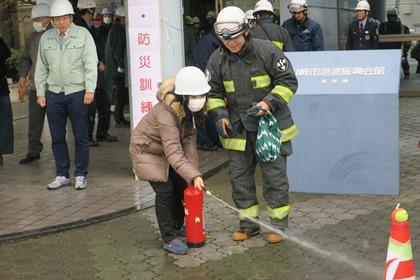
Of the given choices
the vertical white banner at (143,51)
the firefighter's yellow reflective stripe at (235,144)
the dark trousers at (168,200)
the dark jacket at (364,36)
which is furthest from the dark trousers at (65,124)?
the dark jacket at (364,36)

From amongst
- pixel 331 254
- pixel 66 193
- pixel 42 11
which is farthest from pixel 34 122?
pixel 331 254

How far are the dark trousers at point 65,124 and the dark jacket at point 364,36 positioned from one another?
17.5 ft

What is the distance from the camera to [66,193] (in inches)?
289

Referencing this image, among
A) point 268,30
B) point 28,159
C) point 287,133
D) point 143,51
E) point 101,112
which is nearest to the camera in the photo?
point 287,133

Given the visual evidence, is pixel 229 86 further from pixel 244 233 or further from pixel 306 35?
pixel 306 35

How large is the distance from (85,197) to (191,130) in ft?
7.44

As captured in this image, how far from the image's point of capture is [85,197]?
713 cm

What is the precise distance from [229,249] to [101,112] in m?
5.40

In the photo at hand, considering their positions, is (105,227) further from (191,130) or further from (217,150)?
(217,150)

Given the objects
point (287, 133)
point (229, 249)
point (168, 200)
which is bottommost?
point (229, 249)

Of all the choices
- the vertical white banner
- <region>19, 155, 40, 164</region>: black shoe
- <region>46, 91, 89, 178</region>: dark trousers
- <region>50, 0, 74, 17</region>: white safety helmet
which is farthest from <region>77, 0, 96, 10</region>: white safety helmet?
<region>46, 91, 89, 178</region>: dark trousers

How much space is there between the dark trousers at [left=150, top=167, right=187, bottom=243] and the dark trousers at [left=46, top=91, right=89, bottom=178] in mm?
2151

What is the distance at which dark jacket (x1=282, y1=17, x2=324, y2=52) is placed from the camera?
8.62 meters

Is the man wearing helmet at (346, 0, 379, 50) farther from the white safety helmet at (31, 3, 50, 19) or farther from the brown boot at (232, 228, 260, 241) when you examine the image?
the brown boot at (232, 228, 260, 241)
